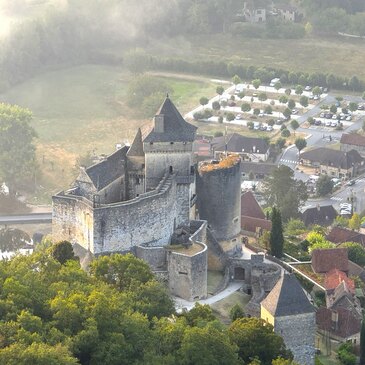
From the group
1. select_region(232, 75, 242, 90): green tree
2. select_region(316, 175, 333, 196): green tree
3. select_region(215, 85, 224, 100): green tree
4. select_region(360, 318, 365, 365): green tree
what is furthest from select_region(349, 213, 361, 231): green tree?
select_region(232, 75, 242, 90): green tree

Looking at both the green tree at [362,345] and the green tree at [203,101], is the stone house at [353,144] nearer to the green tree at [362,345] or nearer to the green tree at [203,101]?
the green tree at [203,101]

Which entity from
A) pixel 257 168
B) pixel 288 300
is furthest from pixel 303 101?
pixel 288 300

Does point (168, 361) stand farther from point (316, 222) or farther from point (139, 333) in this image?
point (316, 222)

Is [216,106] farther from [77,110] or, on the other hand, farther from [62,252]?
[62,252]

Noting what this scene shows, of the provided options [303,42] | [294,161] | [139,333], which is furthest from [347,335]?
[303,42]

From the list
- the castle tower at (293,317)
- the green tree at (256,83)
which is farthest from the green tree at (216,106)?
the castle tower at (293,317)

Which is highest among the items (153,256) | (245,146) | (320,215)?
(153,256)

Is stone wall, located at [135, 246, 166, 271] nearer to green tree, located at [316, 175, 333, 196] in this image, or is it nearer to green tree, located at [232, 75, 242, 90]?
green tree, located at [316, 175, 333, 196]
